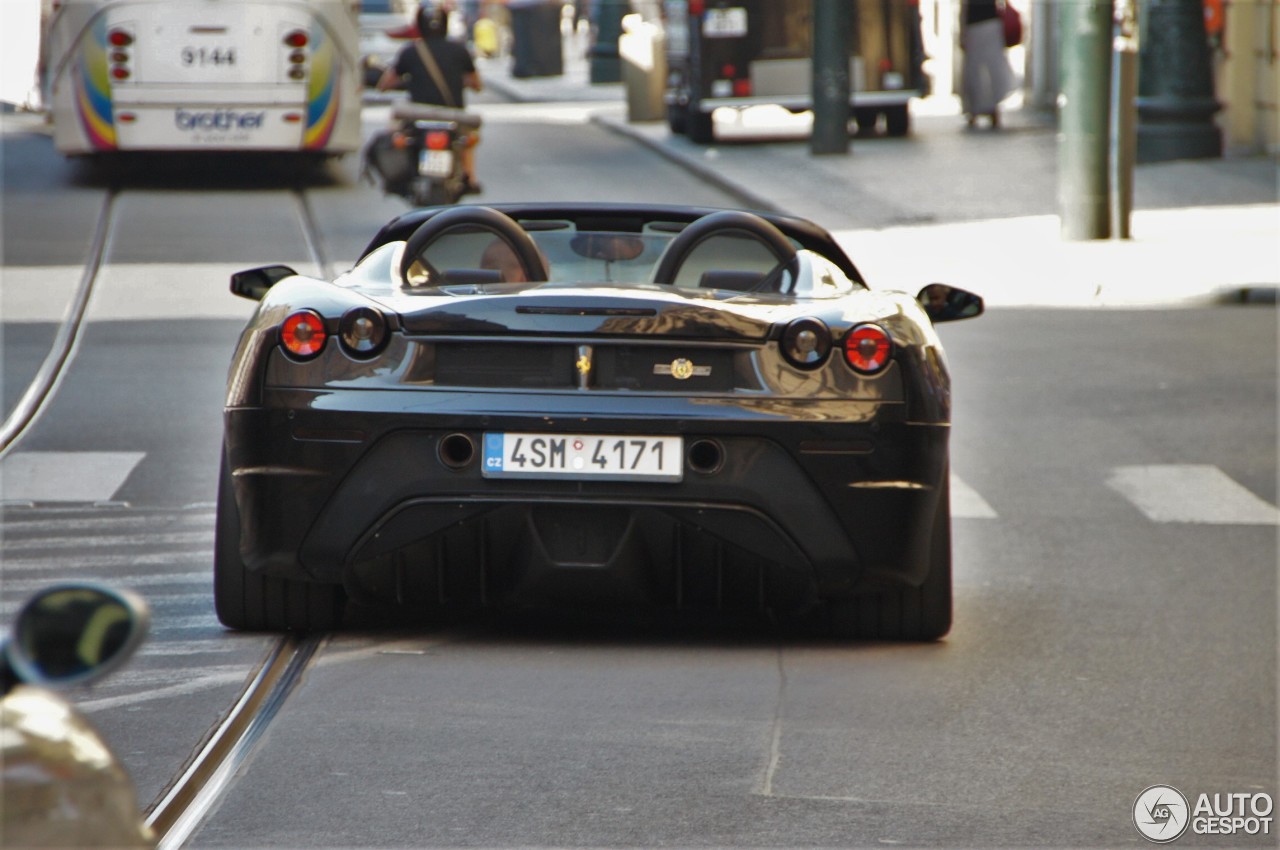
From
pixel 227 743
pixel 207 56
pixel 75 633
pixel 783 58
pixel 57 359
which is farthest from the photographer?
pixel 783 58

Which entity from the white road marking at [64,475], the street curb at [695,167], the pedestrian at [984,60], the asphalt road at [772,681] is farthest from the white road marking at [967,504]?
the pedestrian at [984,60]

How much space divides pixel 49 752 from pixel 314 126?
1836cm

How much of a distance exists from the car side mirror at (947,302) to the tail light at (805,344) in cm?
104

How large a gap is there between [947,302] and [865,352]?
1032mm

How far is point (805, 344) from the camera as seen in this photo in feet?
17.7

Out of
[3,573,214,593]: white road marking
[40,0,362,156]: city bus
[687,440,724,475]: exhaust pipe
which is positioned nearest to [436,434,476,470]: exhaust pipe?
[687,440,724,475]: exhaust pipe

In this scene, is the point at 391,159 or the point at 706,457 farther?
the point at 391,159

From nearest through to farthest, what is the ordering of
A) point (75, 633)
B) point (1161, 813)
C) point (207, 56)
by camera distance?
point (75, 633), point (1161, 813), point (207, 56)

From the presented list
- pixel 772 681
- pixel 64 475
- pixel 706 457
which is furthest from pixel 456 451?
pixel 64 475

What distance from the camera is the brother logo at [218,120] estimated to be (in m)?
19.8

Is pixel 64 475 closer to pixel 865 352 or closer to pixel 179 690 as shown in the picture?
pixel 179 690

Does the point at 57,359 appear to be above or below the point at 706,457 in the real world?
below

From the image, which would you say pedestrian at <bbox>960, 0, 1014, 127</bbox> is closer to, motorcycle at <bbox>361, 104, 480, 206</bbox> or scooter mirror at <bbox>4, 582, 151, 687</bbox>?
motorcycle at <bbox>361, 104, 480, 206</bbox>

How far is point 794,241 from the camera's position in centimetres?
650
